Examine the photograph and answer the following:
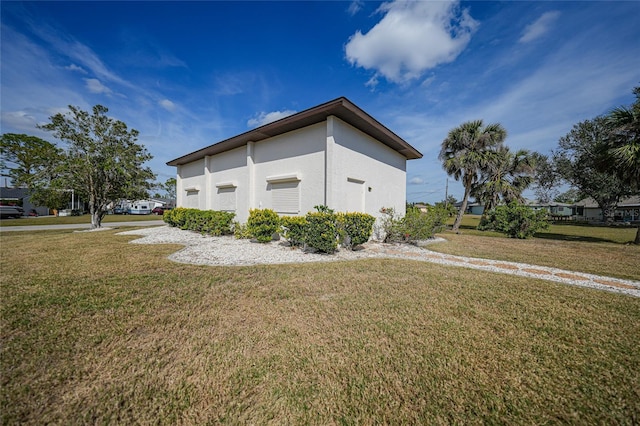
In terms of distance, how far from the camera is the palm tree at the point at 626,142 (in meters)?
9.08

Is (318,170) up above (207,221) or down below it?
above

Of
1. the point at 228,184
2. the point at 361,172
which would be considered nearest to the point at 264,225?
the point at 361,172

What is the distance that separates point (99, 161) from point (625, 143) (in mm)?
24343

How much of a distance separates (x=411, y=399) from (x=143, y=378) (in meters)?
2.25

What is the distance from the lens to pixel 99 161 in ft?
38.4

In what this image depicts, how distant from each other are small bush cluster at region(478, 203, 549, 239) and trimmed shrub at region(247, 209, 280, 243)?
12292 millimetres

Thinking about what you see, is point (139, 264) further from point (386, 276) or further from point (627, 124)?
point (627, 124)

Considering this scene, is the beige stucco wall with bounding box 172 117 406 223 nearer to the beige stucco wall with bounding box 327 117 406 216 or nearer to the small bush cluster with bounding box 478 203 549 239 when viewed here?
the beige stucco wall with bounding box 327 117 406 216

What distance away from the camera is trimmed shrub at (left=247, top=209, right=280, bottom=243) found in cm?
807

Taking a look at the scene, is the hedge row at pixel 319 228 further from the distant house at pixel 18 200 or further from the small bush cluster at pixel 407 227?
the distant house at pixel 18 200

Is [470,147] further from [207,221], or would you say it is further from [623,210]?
[623,210]

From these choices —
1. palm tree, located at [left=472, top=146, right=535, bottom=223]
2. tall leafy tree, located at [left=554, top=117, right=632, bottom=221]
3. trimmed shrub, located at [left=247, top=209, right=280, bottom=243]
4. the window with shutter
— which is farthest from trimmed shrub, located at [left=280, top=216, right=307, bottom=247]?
tall leafy tree, located at [left=554, top=117, right=632, bottom=221]

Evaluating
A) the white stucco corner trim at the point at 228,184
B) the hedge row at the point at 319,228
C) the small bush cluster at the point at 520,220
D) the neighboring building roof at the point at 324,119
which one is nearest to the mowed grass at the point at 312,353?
the hedge row at the point at 319,228

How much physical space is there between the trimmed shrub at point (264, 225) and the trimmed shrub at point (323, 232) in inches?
71.2
